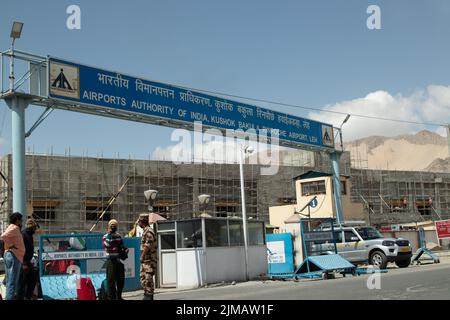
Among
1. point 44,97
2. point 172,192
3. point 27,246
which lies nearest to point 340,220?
point 172,192

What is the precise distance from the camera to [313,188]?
36531 millimetres

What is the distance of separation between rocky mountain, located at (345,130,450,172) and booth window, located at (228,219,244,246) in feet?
288

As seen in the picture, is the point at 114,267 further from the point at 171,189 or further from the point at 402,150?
the point at 402,150

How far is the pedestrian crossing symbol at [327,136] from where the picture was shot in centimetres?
3094

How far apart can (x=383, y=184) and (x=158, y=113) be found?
3558cm

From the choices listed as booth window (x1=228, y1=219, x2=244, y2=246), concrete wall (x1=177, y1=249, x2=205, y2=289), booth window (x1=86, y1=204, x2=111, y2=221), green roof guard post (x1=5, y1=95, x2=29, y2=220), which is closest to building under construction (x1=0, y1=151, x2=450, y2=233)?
booth window (x1=86, y1=204, x2=111, y2=221)

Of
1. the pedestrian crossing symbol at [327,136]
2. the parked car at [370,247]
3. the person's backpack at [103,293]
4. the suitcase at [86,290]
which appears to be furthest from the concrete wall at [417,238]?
the suitcase at [86,290]

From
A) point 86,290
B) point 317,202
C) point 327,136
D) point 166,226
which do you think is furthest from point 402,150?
point 86,290

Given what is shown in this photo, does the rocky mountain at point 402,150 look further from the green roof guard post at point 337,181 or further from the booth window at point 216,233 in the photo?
the booth window at point 216,233

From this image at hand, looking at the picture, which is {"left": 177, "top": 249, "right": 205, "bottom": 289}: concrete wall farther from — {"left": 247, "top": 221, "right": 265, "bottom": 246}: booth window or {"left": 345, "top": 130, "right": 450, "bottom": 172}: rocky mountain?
{"left": 345, "top": 130, "right": 450, "bottom": 172}: rocky mountain

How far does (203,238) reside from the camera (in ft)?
61.3

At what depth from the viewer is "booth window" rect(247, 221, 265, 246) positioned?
2077cm

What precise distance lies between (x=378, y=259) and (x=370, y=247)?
23.4 inches

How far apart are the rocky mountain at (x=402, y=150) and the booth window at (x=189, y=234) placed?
89.7m
